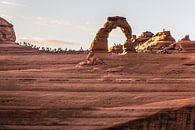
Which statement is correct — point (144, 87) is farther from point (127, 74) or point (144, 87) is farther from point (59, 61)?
point (59, 61)

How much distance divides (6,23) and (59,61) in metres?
29.5

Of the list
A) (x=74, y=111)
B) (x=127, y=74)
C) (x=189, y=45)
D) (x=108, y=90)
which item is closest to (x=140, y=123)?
(x=74, y=111)

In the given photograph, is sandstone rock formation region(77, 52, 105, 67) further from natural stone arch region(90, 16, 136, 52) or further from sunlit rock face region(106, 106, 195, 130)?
sunlit rock face region(106, 106, 195, 130)

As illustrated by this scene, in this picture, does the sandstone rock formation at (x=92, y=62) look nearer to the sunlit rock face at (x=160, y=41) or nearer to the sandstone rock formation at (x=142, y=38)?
the sunlit rock face at (x=160, y=41)

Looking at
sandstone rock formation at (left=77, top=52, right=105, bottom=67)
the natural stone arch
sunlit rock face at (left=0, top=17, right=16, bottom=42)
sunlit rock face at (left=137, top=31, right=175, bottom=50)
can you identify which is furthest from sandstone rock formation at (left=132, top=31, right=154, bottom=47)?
sandstone rock formation at (left=77, top=52, right=105, bottom=67)

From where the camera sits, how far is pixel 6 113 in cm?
2425

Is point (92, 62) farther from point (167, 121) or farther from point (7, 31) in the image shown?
point (7, 31)

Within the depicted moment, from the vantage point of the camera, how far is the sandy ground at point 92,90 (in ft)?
77.4

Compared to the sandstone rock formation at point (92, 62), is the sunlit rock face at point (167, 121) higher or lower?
lower

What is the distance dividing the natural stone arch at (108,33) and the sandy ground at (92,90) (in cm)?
116

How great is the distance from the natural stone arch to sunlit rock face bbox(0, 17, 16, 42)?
91.0ft

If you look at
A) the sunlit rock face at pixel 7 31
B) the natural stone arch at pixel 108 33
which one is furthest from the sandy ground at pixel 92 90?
the sunlit rock face at pixel 7 31

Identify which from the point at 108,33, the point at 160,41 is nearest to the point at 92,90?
the point at 108,33

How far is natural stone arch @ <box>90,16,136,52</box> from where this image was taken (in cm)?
3756
